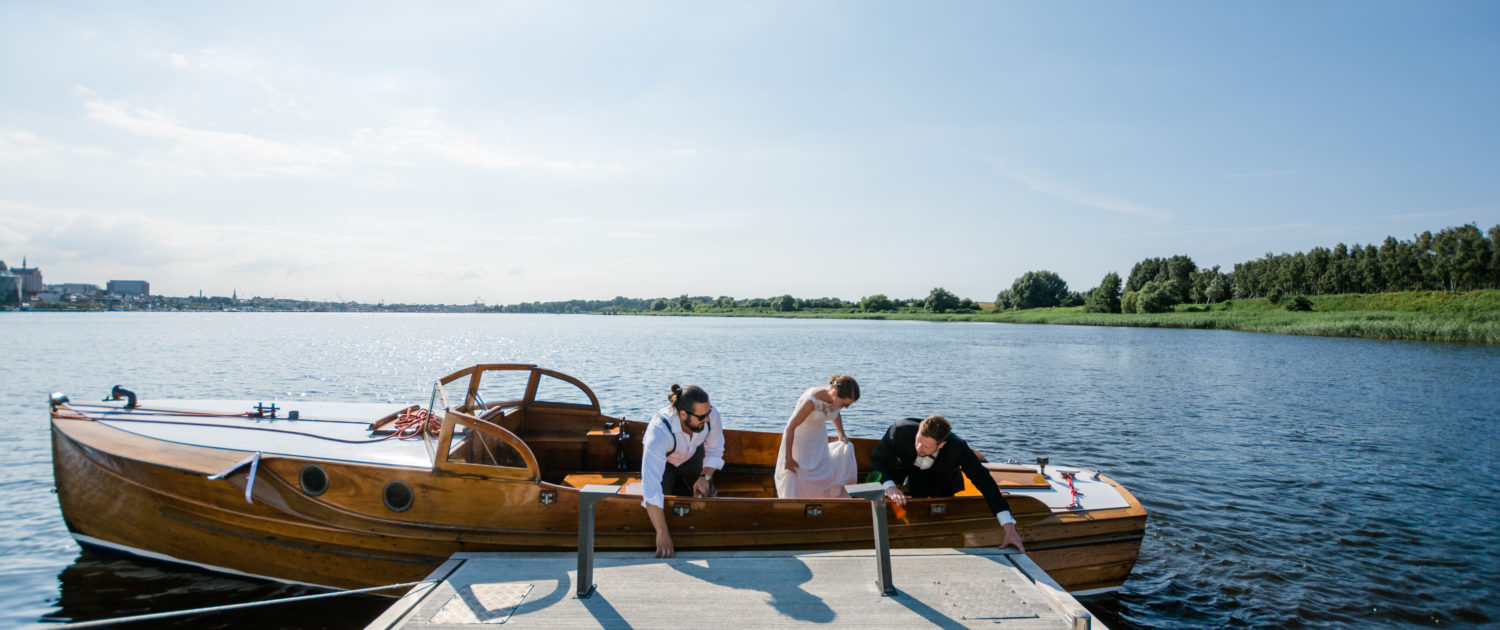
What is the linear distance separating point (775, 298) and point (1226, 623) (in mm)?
155093

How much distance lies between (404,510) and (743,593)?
305cm

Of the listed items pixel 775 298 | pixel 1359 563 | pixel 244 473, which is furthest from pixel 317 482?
pixel 775 298

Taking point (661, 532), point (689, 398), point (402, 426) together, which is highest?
point (689, 398)

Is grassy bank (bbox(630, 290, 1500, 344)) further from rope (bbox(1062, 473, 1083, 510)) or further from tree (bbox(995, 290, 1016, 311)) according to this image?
rope (bbox(1062, 473, 1083, 510))

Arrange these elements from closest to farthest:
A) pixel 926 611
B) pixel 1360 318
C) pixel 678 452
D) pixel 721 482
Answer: pixel 926 611 → pixel 678 452 → pixel 721 482 → pixel 1360 318

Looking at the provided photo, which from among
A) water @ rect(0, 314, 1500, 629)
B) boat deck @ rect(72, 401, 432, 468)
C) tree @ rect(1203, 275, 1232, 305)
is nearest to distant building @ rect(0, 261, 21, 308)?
water @ rect(0, 314, 1500, 629)

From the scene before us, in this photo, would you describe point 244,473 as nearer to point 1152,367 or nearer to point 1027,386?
point 1027,386

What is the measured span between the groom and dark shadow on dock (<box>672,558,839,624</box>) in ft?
3.23

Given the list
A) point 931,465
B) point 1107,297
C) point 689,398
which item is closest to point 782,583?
point 689,398

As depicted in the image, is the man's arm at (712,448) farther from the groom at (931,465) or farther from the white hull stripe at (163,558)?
the white hull stripe at (163,558)

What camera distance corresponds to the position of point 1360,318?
54156 millimetres

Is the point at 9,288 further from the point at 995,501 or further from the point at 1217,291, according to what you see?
the point at 1217,291

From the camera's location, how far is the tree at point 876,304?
465 ft

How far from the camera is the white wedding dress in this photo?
5879 mm
